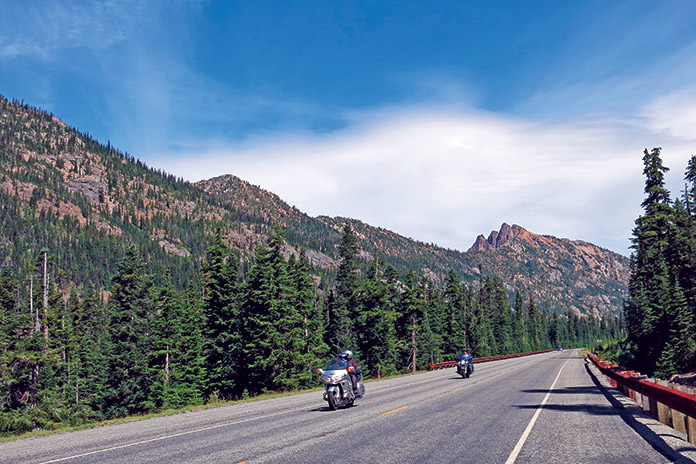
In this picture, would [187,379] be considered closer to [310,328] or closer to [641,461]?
[310,328]

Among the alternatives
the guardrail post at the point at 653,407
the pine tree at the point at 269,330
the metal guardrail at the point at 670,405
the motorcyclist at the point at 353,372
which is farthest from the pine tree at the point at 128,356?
the guardrail post at the point at 653,407

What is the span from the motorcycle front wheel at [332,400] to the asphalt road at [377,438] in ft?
1.03

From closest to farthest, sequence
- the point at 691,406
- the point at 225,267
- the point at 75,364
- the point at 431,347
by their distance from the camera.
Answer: the point at 691,406 < the point at 225,267 < the point at 75,364 < the point at 431,347

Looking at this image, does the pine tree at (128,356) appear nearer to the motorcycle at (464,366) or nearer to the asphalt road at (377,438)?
the motorcycle at (464,366)

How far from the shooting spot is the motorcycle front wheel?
1593 centimetres

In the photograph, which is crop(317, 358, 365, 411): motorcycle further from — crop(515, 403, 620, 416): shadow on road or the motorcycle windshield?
crop(515, 403, 620, 416): shadow on road

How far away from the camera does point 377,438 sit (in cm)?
999

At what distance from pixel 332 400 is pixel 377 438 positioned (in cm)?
619

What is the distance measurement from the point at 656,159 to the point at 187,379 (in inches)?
1925

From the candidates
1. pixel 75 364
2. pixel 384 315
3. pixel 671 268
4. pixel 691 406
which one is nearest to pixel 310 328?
pixel 384 315

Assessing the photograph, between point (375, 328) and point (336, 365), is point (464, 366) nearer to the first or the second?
point (336, 365)

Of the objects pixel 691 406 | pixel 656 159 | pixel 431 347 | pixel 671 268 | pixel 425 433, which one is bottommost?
pixel 431 347

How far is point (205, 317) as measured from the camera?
39906 millimetres

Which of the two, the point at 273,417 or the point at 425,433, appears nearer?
the point at 425,433
